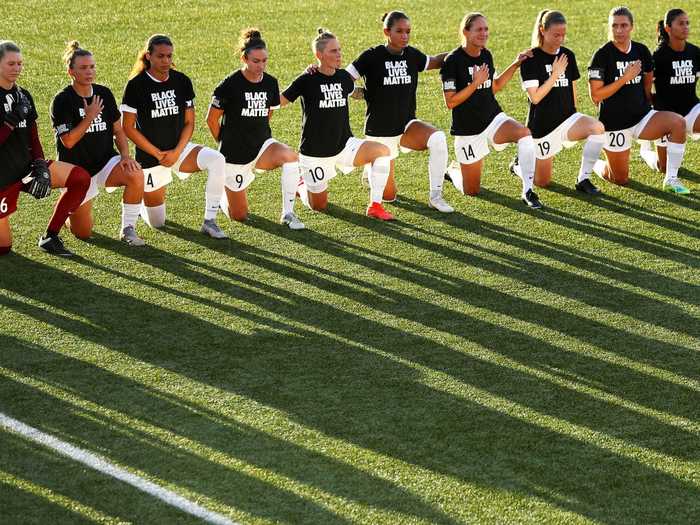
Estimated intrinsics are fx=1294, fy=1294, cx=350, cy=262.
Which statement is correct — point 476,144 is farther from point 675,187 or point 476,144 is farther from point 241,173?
point 241,173

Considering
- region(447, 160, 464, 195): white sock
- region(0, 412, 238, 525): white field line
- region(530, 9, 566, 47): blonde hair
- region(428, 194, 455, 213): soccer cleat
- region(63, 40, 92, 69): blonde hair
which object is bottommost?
region(0, 412, 238, 525): white field line

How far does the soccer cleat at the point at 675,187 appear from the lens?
39.9 ft

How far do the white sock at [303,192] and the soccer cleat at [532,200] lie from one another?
1994mm

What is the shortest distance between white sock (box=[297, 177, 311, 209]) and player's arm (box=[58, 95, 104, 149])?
2101 millimetres

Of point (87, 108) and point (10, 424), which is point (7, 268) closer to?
point (87, 108)

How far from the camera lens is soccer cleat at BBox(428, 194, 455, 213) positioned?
461 inches

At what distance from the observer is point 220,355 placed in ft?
28.4

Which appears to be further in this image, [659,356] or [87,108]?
[87,108]

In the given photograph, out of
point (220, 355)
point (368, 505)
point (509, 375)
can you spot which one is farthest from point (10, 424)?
point (509, 375)

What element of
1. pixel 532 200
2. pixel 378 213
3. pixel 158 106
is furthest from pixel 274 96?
pixel 532 200

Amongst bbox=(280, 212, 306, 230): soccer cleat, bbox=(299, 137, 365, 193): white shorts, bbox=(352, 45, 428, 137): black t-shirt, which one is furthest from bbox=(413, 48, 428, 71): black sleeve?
bbox=(280, 212, 306, 230): soccer cleat

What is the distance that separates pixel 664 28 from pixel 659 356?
4815 mm

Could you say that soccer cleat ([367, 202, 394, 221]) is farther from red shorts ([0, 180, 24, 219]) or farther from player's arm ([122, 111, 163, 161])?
red shorts ([0, 180, 24, 219])

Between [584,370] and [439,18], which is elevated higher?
[439,18]
